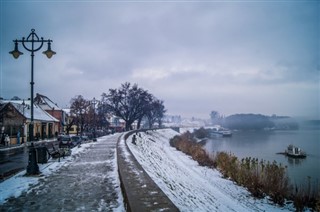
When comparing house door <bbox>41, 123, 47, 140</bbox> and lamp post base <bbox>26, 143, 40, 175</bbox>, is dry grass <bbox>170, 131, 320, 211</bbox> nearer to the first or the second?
lamp post base <bbox>26, 143, 40, 175</bbox>

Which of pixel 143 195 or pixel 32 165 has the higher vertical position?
pixel 32 165

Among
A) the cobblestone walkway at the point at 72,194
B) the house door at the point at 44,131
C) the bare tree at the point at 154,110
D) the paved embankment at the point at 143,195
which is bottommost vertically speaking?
the cobblestone walkway at the point at 72,194

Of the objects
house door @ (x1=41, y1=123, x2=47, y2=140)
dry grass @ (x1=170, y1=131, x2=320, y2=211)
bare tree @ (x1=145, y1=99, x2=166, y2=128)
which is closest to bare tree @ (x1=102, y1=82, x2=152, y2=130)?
bare tree @ (x1=145, y1=99, x2=166, y2=128)

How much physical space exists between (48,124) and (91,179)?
4509 centimetres

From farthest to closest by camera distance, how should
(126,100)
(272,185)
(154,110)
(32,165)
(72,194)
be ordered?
(154,110)
(126,100)
(272,185)
(32,165)
(72,194)

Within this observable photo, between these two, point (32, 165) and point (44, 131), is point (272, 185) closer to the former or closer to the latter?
point (32, 165)

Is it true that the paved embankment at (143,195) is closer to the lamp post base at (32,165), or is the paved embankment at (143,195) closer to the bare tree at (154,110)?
the lamp post base at (32,165)

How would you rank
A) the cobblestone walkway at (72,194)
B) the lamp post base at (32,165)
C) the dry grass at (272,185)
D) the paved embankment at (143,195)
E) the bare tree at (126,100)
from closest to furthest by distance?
1. the paved embankment at (143,195)
2. the cobblestone walkway at (72,194)
3. the lamp post base at (32,165)
4. the dry grass at (272,185)
5. the bare tree at (126,100)

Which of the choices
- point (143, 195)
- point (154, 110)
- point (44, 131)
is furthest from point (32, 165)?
point (154, 110)

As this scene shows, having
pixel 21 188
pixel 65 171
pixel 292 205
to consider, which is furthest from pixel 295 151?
pixel 21 188

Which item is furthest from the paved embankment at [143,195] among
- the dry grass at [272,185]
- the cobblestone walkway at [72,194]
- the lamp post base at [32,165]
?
the dry grass at [272,185]

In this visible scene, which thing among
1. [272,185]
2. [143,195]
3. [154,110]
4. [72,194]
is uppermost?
[154,110]

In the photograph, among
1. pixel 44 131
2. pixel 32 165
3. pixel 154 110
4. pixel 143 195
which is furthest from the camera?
pixel 154 110

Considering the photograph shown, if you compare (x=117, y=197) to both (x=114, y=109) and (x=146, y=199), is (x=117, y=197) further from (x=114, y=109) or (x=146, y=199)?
(x=114, y=109)
